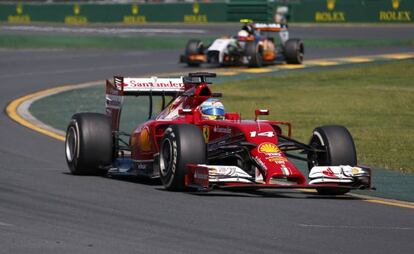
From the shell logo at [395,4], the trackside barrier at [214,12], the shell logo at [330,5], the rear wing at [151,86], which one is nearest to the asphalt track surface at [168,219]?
the rear wing at [151,86]

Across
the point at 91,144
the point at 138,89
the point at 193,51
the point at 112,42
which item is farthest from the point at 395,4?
the point at 91,144

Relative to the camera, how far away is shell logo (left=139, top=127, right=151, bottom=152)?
12.5 meters

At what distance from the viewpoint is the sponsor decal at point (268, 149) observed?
11398mm

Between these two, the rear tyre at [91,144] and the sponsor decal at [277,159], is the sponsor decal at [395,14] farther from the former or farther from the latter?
the sponsor decal at [277,159]

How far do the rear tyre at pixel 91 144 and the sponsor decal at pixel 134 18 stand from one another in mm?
42209

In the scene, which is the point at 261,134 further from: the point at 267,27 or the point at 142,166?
the point at 267,27

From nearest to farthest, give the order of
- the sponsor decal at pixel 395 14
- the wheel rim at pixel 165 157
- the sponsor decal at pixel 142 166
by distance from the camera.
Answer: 1. the wheel rim at pixel 165 157
2. the sponsor decal at pixel 142 166
3. the sponsor decal at pixel 395 14

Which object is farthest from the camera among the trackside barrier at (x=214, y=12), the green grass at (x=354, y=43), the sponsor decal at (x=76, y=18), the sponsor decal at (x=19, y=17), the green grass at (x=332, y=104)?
the sponsor decal at (x=19, y=17)

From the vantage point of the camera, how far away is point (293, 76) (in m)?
29.4

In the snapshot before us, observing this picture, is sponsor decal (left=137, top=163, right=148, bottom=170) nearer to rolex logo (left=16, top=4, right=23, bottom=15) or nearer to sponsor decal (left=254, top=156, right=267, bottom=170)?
sponsor decal (left=254, top=156, right=267, bottom=170)

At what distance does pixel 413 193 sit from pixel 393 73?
59.3 ft

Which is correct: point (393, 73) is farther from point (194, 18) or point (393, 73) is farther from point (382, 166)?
point (194, 18)

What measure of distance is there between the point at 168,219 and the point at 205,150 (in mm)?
1841

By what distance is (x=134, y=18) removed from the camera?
→ 55.2 m
